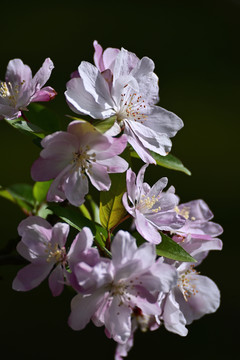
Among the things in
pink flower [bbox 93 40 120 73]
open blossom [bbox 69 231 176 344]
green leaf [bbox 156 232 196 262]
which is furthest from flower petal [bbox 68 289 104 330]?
pink flower [bbox 93 40 120 73]

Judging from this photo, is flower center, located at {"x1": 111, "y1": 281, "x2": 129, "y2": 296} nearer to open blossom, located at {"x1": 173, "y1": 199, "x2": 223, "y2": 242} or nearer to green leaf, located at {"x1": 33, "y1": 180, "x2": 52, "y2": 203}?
open blossom, located at {"x1": 173, "y1": 199, "x2": 223, "y2": 242}

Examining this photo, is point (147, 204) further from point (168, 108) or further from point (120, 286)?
point (168, 108)

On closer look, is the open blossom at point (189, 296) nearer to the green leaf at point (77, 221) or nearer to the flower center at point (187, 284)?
the flower center at point (187, 284)

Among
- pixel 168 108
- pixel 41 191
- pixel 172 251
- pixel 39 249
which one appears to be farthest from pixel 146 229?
pixel 168 108

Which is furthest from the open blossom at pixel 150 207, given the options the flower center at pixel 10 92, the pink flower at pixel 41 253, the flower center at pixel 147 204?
the flower center at pixel 10 92

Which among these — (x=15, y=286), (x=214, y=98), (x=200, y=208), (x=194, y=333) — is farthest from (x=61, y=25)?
(x=15, y=286)

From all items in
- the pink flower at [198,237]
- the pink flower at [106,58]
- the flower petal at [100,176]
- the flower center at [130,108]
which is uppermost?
the pink flower at [106,58]
